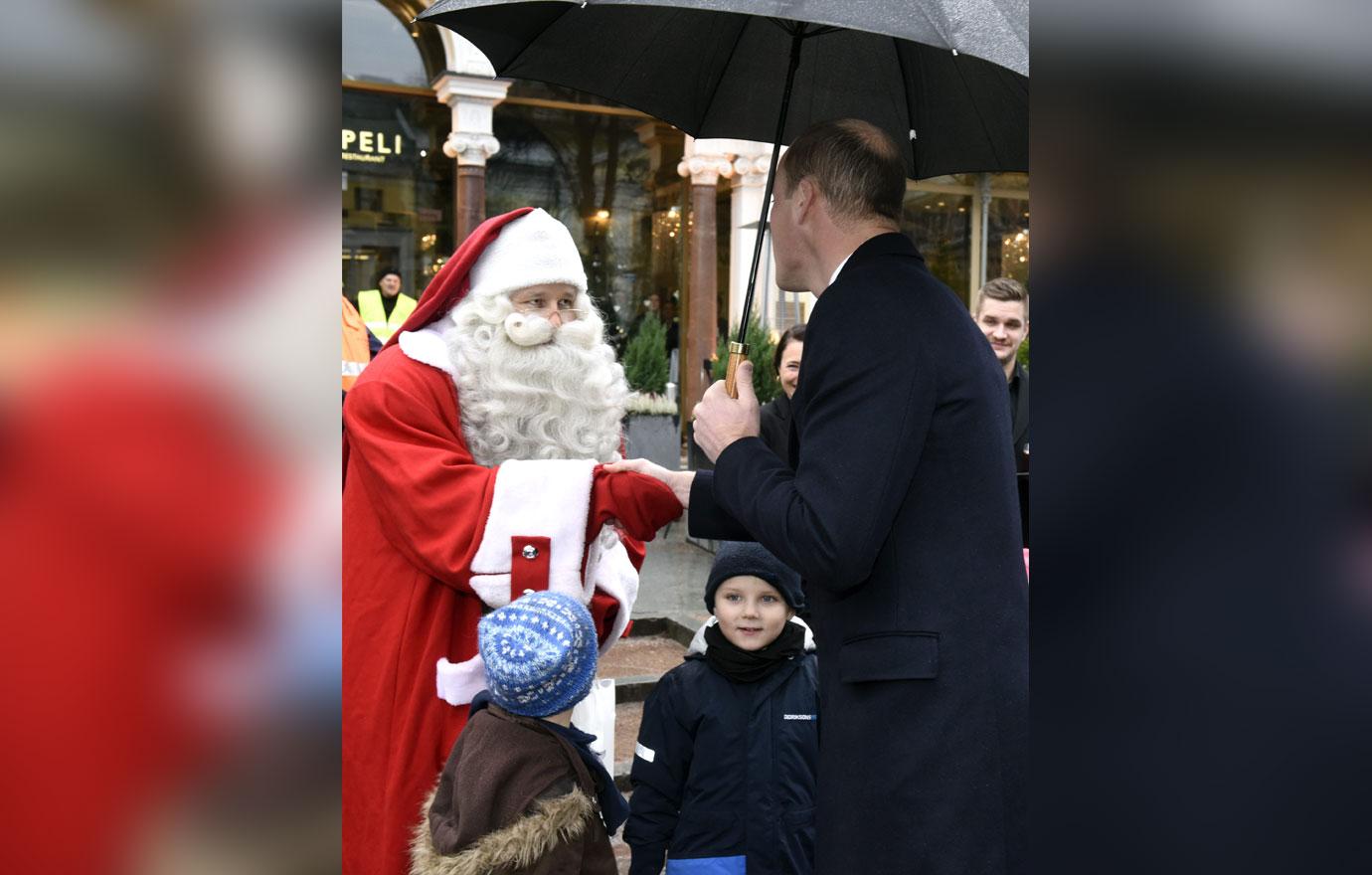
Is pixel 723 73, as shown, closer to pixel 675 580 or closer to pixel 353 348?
pixel 353 348

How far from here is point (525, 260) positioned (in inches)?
Result: 124

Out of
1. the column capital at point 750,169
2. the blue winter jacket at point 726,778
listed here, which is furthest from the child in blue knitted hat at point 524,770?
the column capital at point 750,169

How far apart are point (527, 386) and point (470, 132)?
13.0 metres

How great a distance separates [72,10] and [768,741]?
2949mm

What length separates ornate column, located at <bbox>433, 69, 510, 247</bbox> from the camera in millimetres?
15062

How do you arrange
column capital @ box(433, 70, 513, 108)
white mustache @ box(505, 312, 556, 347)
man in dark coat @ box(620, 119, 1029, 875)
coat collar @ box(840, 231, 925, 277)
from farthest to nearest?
column capital @ box(433, 70, 513, 108) → white mustache @ box(505, 312, 556, 347) → coat collar @ box(840, 231, 925, 277) → man in dark coat @ box(620, 119, 1029, 875)

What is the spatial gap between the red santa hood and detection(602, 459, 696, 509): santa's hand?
712 mm

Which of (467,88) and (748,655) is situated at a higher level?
(467,88)

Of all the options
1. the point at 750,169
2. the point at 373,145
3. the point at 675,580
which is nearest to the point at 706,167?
the point at 750,169

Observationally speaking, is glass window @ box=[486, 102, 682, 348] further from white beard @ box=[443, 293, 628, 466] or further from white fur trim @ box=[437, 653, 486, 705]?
white fur trim @ box=[437, 653, 486, 705]

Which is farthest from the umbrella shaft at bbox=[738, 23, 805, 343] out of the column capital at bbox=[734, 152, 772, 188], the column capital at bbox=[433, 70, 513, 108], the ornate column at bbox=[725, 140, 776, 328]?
the column capital at bbox=[734, 152, 772, 188]

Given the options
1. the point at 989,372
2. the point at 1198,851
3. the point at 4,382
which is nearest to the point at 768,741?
the point at 989,372

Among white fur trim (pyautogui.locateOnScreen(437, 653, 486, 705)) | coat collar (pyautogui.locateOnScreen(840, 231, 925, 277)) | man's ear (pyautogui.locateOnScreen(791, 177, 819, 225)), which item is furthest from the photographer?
white fur trim (pyautogui.locateOnScreen(437, 653, 486, 705))

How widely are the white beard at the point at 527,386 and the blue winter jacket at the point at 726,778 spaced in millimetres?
721
